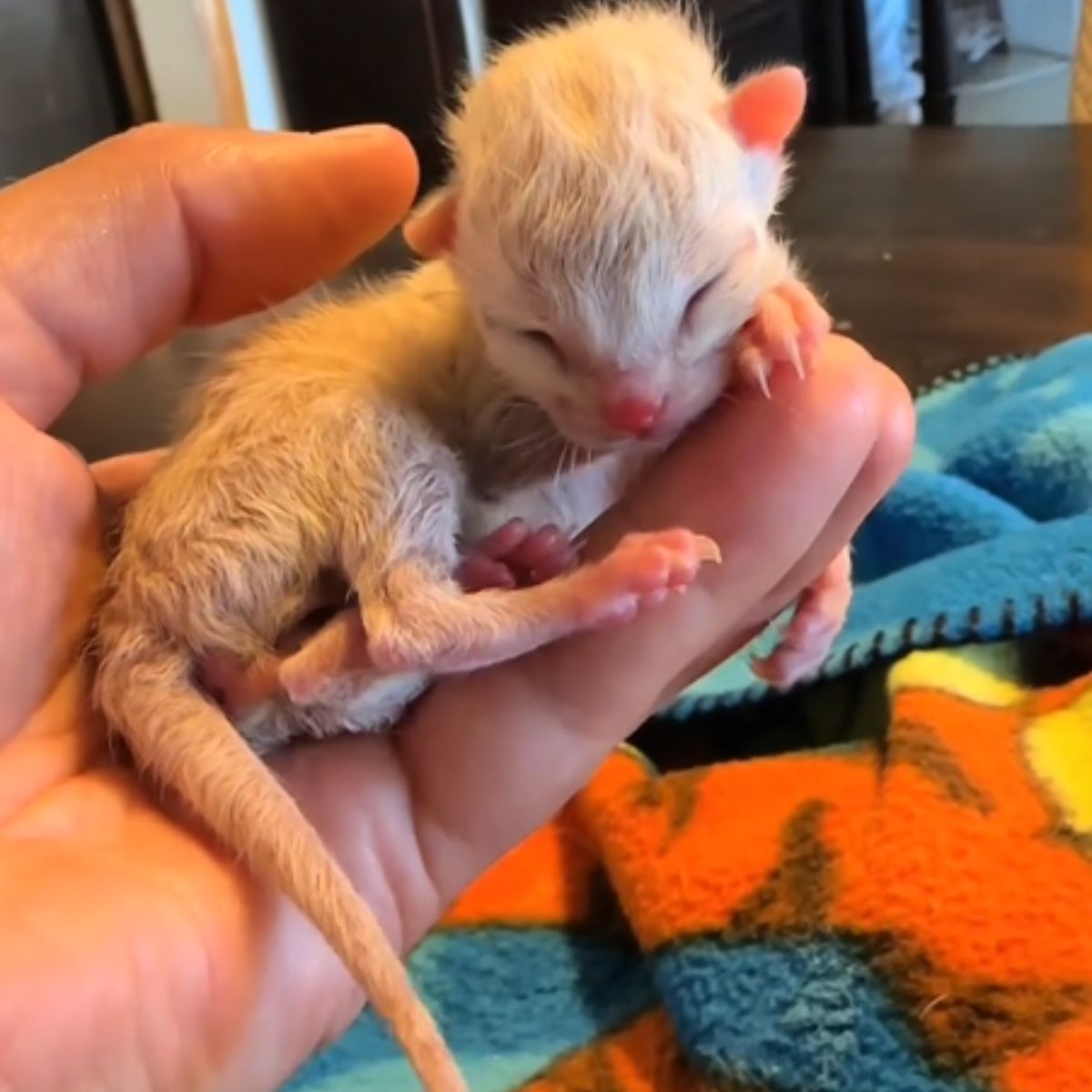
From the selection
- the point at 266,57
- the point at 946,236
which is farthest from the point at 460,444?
the point at 266,57

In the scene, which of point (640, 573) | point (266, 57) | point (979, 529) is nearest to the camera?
point (640, 573)

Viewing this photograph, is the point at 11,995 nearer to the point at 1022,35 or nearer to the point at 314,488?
the point at 314,488

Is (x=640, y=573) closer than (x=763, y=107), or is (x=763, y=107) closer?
(x=640, y=573)

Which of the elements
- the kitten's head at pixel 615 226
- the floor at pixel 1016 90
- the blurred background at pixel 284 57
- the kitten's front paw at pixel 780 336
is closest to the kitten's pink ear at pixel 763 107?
the kitten's head at pixel 615 226

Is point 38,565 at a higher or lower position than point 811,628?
higher

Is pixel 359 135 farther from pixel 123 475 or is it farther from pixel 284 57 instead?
pixel 284 57

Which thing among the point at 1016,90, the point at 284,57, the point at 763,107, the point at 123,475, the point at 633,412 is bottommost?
the point at 1016,90

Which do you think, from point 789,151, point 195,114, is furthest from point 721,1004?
point 195,114
